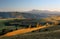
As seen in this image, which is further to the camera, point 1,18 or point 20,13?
point 20,13

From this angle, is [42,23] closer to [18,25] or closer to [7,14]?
[18,25]

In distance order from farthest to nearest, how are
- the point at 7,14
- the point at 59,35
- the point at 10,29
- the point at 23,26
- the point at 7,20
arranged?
the point at 7,14 → the point at 7,20 → the point at 23,26 → the point at 10,29 → the point at 59,35

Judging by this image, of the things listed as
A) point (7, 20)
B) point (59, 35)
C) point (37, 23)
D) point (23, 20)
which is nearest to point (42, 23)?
point (37, 23)

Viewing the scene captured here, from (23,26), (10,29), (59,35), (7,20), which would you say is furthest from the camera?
(7,20)

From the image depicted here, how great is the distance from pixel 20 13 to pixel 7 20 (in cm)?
227

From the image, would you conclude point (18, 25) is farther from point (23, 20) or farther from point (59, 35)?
point (59, 35)

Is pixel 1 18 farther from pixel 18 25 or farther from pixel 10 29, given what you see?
pixel 10 29

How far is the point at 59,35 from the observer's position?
617 centimetres

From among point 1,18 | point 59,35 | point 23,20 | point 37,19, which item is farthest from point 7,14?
point 59,35

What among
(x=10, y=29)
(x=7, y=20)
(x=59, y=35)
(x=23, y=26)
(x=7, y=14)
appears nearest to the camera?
(x=59, y=35)

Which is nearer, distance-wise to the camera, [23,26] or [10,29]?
[10,29]

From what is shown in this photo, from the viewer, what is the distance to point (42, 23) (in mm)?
11727

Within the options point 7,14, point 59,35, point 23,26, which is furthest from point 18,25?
point 59,35

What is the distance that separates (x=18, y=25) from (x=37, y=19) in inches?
63.8
